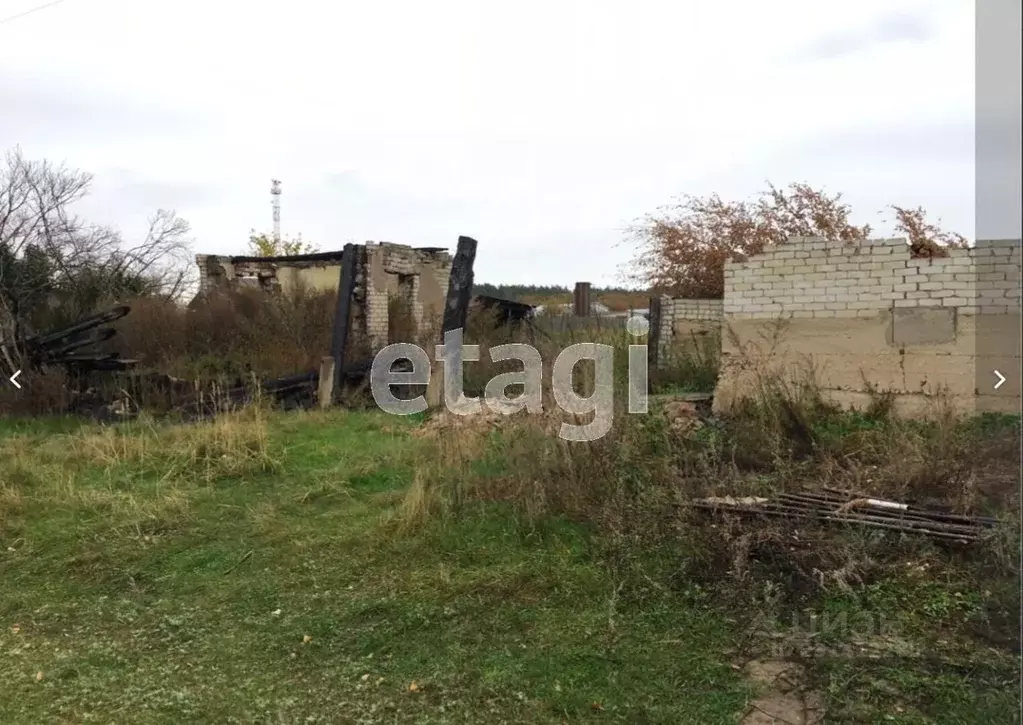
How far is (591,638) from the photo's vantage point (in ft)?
9.59

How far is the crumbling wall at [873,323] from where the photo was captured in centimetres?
620

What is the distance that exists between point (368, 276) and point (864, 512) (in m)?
10.9

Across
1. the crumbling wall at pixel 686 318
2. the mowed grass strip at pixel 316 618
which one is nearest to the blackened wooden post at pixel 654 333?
the crumbling wall at pixel 686 318

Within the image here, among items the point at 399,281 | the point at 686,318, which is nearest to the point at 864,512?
the point at 686,318

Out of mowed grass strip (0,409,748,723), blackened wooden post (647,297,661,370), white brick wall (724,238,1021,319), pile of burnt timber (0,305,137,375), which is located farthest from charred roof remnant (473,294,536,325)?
mowed grass strip (0,409,748,723)

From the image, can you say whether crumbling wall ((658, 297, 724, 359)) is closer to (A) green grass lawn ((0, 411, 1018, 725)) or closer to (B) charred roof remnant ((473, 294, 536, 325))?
(B) charred roof remnant ((473, 294, 536, 325))

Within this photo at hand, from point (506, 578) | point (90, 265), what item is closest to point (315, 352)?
point (90, 265)

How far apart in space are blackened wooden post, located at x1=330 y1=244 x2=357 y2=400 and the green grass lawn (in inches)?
158

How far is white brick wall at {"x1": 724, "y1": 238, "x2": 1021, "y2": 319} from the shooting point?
6219mm

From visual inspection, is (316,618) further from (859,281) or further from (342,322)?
(342,322)

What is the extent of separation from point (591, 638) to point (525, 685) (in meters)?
0.43

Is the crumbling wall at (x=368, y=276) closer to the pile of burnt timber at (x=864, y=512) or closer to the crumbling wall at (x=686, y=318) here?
the crumbling wall at (x=686, y=318)

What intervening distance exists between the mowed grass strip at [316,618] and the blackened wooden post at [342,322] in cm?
390

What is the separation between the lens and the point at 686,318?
12398 millimetres
